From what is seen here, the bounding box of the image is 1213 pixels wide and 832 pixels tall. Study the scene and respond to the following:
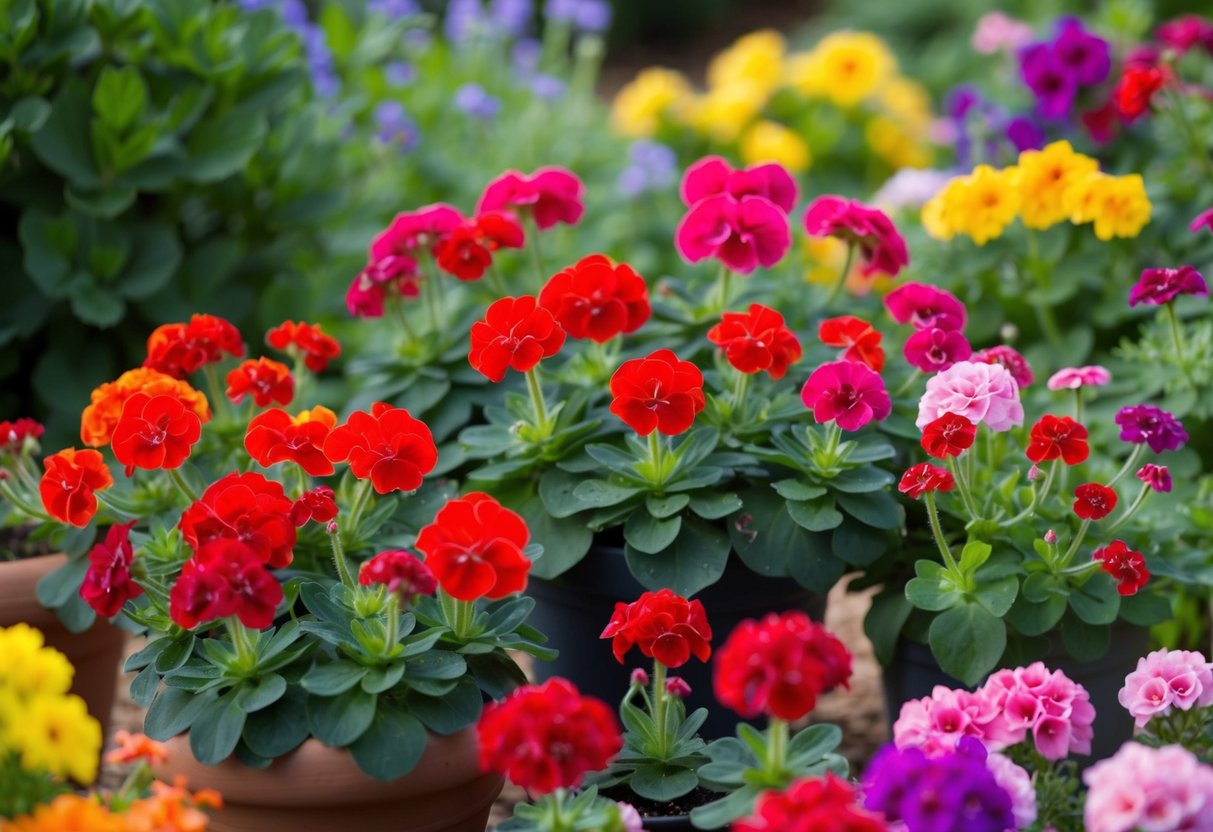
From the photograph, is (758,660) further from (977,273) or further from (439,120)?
(439,120)

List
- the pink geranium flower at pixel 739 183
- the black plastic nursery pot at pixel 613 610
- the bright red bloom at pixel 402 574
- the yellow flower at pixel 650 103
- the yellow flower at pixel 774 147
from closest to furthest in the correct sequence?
the bright red bloom at pixel 402 574, the black plastic nursery pot at pixel 613 610, the pink geranium flower at pixel 739 183, the yellow flower at pixel 774 147, the yellow flower at pixel 650 103

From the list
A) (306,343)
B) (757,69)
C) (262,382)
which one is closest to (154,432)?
(262,382)

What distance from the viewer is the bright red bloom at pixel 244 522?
5.41ft

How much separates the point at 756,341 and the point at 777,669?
699 millimetres

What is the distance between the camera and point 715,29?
11039mm

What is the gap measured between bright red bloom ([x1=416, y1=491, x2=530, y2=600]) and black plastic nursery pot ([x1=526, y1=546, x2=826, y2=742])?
0.57 m

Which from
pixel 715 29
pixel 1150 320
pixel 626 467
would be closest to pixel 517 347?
pixel 626 467

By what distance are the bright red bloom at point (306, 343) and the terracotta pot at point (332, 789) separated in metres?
0.67

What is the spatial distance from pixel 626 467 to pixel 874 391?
404 mm

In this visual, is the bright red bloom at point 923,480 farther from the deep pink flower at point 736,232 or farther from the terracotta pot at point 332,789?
the terracotta pot at point 332,789

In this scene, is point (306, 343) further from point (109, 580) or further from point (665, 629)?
point (665, 629)

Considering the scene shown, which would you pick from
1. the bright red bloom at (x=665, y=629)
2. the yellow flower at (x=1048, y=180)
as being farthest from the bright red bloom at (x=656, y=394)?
the yellow flower at (x=1048, y=180)

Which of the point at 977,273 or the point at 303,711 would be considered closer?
the point at 303,711

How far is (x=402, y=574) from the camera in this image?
59.2 inches
